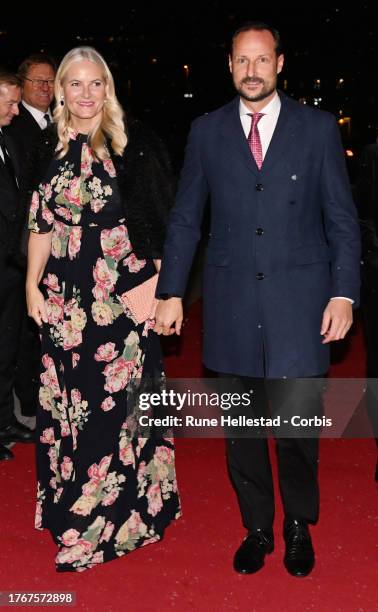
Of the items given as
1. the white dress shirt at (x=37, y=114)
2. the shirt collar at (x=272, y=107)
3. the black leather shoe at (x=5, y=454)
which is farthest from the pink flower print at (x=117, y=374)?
the white dress shirt at (x=37, y=114)

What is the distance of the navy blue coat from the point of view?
3326 mm

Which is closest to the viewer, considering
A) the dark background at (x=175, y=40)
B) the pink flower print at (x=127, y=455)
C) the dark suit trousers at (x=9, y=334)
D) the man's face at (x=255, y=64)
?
the man's face at (x=255, y=64)

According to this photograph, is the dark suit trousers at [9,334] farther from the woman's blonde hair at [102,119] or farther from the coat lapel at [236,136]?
the coat lapel at [236,136]

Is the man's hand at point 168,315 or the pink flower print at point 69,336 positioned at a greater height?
the man's hand at point 168,315

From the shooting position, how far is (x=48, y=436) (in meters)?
3.96

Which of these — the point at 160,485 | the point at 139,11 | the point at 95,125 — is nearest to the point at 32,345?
the point at 160,485

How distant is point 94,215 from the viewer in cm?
361

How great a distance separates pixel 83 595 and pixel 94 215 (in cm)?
147

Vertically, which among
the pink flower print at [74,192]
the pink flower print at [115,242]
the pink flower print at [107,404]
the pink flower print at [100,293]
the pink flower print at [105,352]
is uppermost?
the pink flower print at [74,192]

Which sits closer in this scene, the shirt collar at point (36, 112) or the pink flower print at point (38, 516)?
the pink flower print at point (38, 516)

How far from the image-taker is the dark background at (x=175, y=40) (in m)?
23.0

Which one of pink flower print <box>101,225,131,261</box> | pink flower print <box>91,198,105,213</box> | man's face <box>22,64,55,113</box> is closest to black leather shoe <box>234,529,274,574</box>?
pink flower print <box>101,225,131,261</box>

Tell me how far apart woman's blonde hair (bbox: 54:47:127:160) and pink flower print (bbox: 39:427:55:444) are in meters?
1.18

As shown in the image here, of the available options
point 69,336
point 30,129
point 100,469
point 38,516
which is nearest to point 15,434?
point 38,516
